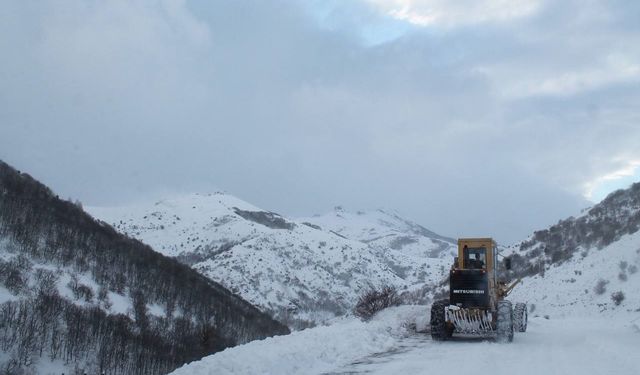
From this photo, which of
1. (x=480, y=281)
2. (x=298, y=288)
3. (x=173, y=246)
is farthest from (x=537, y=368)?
(x=173, y=246)

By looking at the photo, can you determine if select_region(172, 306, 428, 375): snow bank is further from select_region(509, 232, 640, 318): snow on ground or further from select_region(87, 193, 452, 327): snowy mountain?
select_region(87, 193, 452, 327): snowy mountain

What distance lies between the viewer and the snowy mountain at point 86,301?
72.8 feet

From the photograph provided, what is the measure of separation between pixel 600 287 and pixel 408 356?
90.7 ft

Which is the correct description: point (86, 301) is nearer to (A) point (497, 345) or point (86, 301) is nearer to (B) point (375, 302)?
(B) point (375, 302)

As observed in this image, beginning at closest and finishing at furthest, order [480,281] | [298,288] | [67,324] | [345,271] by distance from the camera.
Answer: [480,281] → [67,324] → [298,288] → [345,271]

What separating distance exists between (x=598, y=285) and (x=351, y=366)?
30509 millimetres

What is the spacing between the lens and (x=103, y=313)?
27.2m

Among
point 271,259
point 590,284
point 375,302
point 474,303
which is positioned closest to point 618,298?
point 590,284

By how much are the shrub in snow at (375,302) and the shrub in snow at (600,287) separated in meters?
13.7

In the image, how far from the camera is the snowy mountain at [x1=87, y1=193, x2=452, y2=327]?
9375 cm

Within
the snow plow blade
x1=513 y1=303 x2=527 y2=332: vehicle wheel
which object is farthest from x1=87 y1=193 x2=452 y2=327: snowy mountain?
the snow plow blade

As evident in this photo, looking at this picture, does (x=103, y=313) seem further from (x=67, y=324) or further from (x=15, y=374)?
(x=15, y=374)

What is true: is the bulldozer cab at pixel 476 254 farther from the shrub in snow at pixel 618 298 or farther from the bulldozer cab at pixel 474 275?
the shrub in snow at pixel 618 298

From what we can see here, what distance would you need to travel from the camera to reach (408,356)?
14.9 metres
